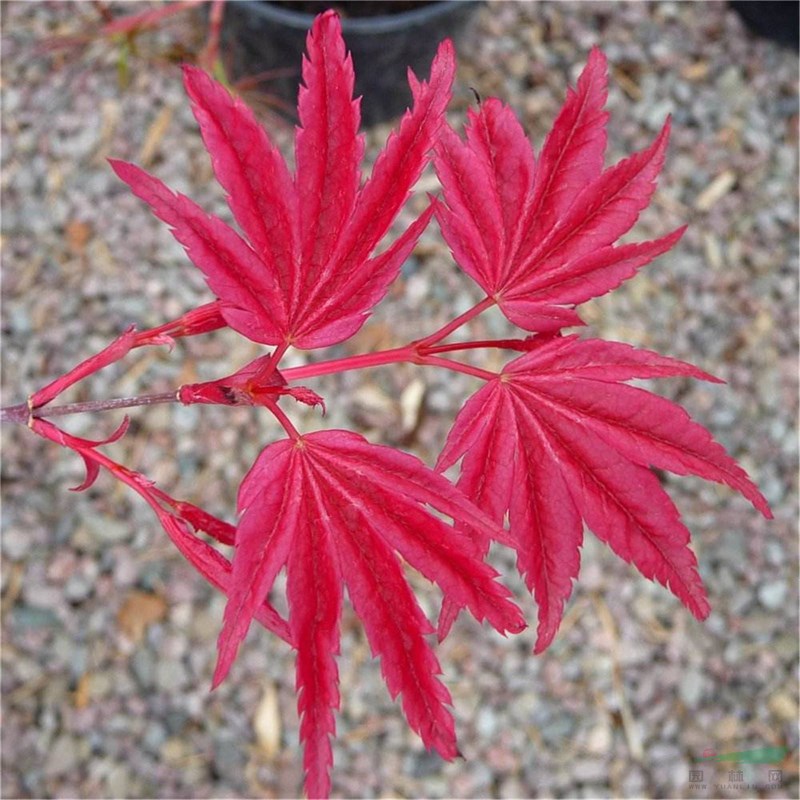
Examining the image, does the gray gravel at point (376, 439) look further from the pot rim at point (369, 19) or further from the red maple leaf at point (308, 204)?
the red maple leaf at point (308, 204)

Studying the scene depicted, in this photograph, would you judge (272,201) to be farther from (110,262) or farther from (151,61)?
(151,61)

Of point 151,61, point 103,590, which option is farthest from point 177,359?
point 151,61

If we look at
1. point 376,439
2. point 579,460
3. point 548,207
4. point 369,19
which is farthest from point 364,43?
point 579,460

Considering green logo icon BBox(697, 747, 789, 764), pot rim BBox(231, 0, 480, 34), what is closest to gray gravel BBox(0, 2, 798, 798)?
green logo icon BBox(697, 747, 789, 764)

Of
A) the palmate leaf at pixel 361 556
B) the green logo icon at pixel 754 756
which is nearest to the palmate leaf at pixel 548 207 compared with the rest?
the palmate leaf at pixel 361 556

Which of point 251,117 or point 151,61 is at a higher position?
point 151,61

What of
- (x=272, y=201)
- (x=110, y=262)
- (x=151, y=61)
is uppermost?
(x=151, y=61)
